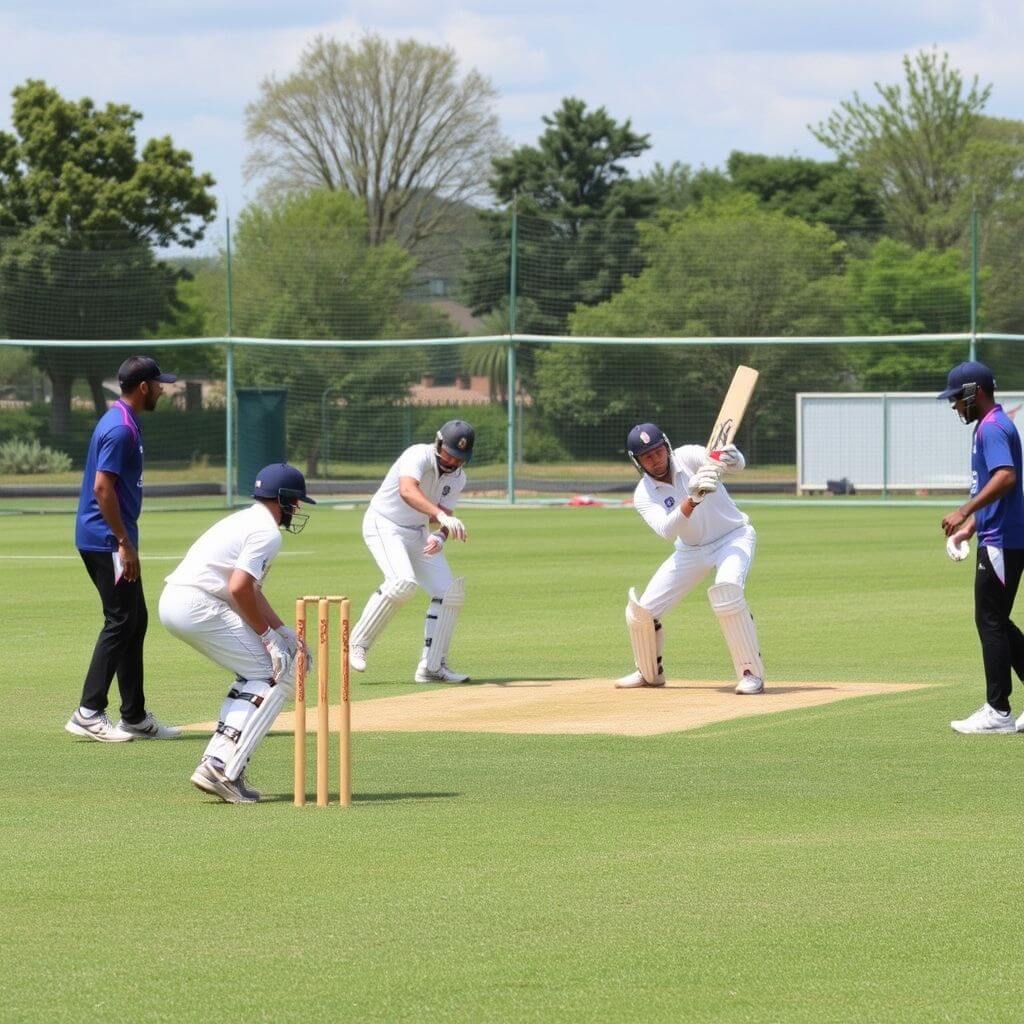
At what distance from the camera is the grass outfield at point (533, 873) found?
5.45m

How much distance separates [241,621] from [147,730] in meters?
2.19

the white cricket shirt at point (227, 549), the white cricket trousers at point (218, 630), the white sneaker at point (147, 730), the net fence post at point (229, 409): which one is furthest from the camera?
the net fence post at point (229, 409)

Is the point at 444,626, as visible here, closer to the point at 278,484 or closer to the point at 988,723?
the point at 988,723

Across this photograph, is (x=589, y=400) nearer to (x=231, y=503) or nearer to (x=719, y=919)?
(x=231, y=503)

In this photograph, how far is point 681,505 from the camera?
1243 centimetres

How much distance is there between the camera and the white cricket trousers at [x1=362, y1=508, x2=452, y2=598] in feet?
45.1

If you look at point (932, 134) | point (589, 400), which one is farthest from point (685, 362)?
point (932, 134)

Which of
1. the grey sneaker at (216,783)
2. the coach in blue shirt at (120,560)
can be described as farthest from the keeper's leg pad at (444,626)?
the grey sneaker at (216,783)

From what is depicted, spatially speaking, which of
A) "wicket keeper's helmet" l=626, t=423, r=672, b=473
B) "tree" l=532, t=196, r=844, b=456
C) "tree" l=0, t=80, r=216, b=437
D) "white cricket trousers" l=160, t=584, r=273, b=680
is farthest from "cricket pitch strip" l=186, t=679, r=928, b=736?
"tree" l=0, t=80, r=216, b=437

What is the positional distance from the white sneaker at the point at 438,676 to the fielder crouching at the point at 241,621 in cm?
434

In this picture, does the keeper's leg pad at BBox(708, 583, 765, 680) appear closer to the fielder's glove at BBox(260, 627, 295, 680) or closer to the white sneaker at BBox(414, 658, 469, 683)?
the white sneaker at BBox(414, 658, 469, 683)

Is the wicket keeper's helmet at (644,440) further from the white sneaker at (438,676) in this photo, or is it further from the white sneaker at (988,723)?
the white sneaker at (988,723)

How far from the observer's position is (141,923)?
6254 mm

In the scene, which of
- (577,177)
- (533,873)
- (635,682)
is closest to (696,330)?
(577,177)
